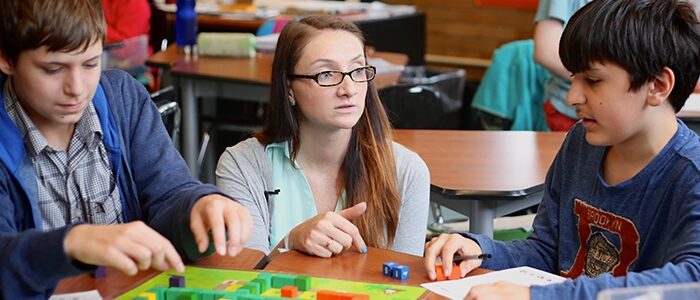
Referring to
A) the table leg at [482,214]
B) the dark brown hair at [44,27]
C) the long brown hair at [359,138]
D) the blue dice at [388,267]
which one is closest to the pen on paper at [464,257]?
the blue dice at [388,267]

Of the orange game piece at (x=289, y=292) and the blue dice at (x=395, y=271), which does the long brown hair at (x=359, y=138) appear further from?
the orange game piece at (x=289, y=292)

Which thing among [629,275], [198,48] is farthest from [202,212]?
[198,48]

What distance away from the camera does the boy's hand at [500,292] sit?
5.18 feet

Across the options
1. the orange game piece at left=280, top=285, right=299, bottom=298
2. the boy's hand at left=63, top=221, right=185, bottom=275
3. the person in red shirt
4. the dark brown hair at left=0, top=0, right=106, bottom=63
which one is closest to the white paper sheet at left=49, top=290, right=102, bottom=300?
the boy's hand at left=63, top=221, right=185, bottom=275

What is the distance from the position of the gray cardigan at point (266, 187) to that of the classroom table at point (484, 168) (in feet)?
0.86

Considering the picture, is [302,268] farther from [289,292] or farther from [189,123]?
[189,123]

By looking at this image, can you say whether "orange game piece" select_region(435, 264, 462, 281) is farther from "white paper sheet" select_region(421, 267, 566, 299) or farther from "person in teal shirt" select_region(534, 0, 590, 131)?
"person in teal shirt" select_region(534, 0, 590, 131)

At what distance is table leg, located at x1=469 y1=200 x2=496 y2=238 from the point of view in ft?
8.95

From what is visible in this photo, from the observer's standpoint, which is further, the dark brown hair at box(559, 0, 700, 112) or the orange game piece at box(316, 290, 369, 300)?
the dark brown hair at box(559, 0, 700, 112)

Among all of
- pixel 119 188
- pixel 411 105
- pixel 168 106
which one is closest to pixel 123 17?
pixel 411 105

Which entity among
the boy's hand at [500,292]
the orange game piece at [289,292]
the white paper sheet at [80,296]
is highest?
the boy's hand at [500,292]

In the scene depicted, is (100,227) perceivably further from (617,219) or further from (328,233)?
(617,219)

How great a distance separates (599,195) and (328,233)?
51cm

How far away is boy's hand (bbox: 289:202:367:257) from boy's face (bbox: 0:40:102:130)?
457 mm
